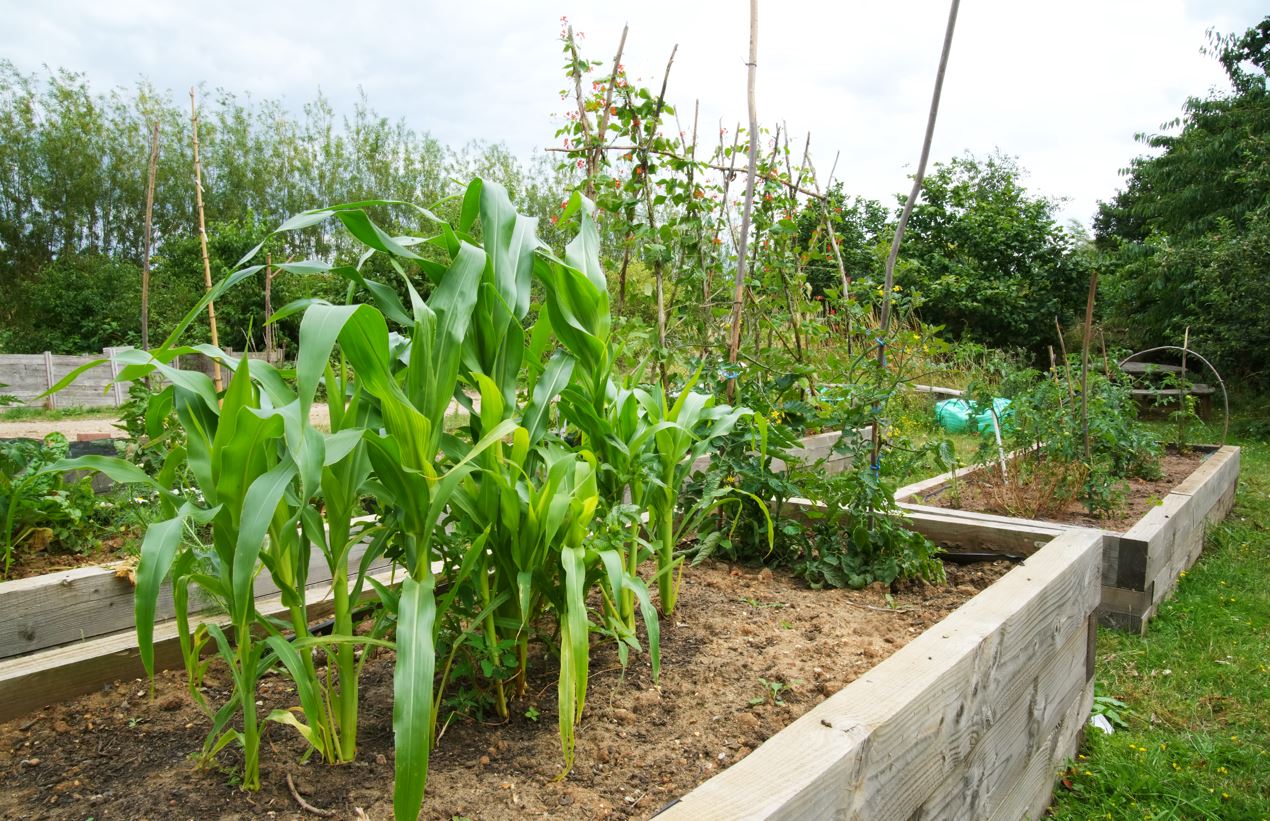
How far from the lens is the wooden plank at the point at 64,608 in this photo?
1634 millimetres

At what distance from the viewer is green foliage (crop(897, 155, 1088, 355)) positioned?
1378 cm

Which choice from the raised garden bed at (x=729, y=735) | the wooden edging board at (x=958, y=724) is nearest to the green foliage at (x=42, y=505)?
the raised garden bed at (x=729, y=735)

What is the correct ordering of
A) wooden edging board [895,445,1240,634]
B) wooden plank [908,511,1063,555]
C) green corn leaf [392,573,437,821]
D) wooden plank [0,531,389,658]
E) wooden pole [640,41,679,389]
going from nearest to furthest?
green corn leaf [392,573,437,821], wooden plank [0,531,389,658], wooden plank [908,511,1063,555], wooden edging board [895,445,1240,634], wooden pole [640,41,679,389]

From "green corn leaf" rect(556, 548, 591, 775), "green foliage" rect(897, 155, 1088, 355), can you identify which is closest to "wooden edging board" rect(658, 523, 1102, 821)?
"green corn leaf" rect(556, 548, 591, 775)

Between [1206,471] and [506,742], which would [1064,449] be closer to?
[1206,471]

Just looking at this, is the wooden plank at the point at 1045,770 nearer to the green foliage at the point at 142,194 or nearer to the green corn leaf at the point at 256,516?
the green corn leaf at the point at 256,516

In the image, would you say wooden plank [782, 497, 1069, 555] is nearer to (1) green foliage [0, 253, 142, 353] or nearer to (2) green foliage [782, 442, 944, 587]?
(2) green foliage [782, 442, 944, 587]

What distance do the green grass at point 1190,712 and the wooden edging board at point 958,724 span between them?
123 mm

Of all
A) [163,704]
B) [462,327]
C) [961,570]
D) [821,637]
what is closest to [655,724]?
[821,637]

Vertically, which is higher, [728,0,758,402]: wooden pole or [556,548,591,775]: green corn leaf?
[728,0,758,402]: wooden pole

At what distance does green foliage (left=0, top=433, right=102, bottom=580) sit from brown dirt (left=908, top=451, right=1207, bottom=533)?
324 centimetres

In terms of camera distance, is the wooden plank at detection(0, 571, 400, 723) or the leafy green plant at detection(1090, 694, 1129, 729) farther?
the leafy green plant at detection(1090, 694, 1129, 729)

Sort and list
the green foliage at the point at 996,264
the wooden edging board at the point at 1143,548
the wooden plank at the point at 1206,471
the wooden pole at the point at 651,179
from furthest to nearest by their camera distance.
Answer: the green foliage at the point at 996,264, the wooden plank at the point at 1206,471, the wooden pole at the point at 651,179, the wooden edging board at the point at 1143,548

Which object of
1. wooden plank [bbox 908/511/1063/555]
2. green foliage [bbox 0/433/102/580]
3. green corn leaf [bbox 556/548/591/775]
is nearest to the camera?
green corn leaf [bbox 556/548/591/775]
